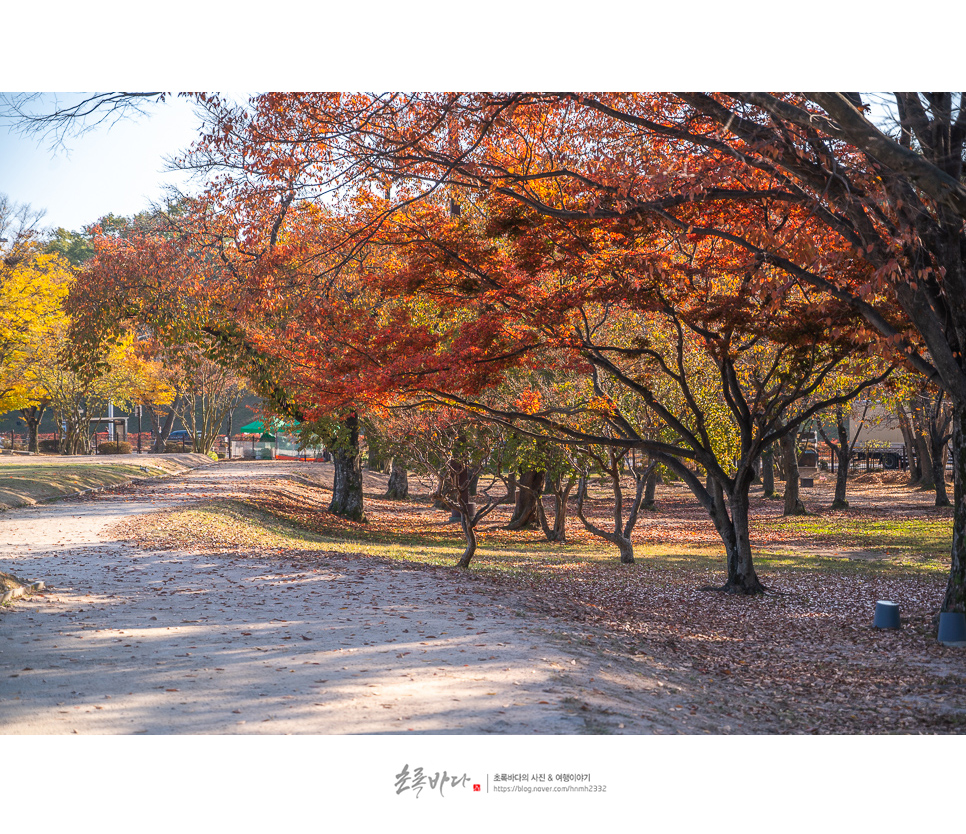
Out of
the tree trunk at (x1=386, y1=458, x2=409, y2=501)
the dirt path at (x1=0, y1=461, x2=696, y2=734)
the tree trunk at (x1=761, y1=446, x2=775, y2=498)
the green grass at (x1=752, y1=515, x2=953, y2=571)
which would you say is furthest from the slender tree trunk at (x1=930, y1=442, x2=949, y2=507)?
the dirt path at (x1=0, y1=461, x2=696, y2=734)

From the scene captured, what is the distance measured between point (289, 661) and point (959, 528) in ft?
19.5

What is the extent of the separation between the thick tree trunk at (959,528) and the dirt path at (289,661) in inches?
141

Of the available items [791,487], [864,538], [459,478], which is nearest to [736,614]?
[459,478]

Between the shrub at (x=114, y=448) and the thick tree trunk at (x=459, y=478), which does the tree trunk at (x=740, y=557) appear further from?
the shrub at (x=114, y=448)

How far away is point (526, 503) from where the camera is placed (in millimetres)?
20656

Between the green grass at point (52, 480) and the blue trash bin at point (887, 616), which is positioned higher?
the green grass at point (52, 480)

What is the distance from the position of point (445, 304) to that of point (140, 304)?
24.3ft

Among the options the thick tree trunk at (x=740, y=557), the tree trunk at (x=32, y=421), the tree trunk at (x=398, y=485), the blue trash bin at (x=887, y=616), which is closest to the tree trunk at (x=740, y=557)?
the thick tree trunk at (x=740, y=557)

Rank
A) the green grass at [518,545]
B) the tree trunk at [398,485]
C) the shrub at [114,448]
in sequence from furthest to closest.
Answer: the shrub at [114,448], the tree trunk at [398,485], the green grass at [518,545]

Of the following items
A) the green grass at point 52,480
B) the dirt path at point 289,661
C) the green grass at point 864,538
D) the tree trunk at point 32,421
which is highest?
the tree trunk at point 32,421

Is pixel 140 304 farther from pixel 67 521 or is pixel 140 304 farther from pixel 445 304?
pixel 445 304

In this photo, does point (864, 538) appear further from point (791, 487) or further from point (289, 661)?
point (289, 661)

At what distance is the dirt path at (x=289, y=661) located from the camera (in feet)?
13.3
